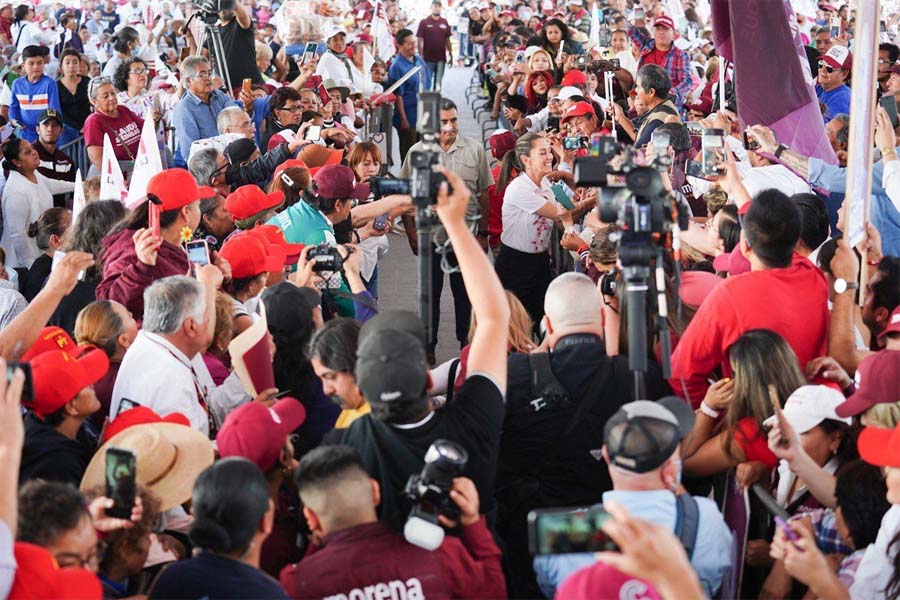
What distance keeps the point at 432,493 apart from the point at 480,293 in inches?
28.4

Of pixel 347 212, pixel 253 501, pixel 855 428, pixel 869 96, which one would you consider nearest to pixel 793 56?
pixel 869 96

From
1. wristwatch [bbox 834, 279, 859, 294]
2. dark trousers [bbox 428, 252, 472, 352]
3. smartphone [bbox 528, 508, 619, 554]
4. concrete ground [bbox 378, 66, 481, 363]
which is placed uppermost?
smartphone [bbox 528, 508, 619, 554]

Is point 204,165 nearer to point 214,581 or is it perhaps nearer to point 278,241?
point 278,241

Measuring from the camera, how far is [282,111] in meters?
9.67

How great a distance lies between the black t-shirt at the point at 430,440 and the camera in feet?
10.8

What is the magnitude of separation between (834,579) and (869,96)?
273cm

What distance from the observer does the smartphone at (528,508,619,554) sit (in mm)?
2441

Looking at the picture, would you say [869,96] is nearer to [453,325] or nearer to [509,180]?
[509,180]

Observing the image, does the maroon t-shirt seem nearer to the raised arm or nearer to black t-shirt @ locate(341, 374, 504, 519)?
the raised arm

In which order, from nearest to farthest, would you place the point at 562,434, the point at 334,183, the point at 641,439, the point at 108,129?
the point at 641,439 < the point at 562,434 < the point at 334,183 < the point at 108,129

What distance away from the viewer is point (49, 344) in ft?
13.9

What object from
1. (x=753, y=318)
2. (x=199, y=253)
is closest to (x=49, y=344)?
(x=199, y=253)

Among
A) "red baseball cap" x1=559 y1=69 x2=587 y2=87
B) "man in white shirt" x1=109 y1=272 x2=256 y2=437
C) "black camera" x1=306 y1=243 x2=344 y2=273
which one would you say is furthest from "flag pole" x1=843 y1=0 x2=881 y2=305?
"red baseball cap" x1=559 y1=69 x2=587 y2=87

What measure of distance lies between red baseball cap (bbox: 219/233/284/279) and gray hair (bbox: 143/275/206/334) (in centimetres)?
83
